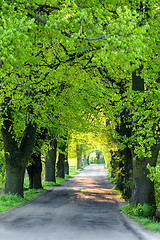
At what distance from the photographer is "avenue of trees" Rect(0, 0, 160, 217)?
918 centimetres

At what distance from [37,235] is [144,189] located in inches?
249

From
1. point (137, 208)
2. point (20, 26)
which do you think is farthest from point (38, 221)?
point (20, 26)

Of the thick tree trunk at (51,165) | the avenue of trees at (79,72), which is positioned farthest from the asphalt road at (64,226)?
the thick tree trunk at (51,165)

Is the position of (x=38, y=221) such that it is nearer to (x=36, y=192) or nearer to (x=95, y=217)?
(x=95, y=217)

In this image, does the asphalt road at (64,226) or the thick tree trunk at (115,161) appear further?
the thick tree trunk at (115,161)

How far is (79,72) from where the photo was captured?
17.0 meters

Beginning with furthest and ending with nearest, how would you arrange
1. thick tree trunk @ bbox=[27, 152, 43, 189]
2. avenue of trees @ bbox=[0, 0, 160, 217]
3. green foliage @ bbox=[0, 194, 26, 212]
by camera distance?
thick tree trunk @ bbox=[27, 152, 43, 189], green foliage @ bbox=[0, 194, 26, 212], avenue of trees @ bbox=[0, 0, 160, 217]

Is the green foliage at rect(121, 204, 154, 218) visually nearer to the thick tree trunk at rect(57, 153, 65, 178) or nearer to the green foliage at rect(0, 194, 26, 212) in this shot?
the green foliage at rect(0, 194, 26, 212)

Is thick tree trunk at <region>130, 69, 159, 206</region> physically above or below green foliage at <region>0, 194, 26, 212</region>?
above

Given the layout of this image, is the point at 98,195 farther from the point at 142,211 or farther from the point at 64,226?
the point at 64,226

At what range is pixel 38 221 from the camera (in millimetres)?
11414

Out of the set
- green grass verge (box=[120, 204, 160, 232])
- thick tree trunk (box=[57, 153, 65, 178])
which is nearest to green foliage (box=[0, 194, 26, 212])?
green grass verge (box=[120, 204, 160, 232])

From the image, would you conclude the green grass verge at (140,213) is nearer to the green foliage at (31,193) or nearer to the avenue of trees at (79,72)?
the avenue of trees at (79,72)

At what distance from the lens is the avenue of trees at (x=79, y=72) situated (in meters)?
9.18
